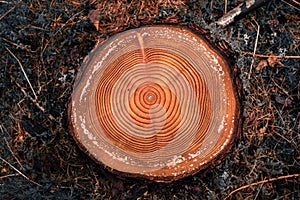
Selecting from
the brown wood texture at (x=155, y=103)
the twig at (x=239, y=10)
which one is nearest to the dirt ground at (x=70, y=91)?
the twig at (x=239, y=10)

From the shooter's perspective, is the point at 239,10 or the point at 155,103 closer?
the point at 155,103

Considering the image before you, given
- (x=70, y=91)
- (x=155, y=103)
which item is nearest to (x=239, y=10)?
(x=155, y=103)

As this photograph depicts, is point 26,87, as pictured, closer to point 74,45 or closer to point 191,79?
point 74,45

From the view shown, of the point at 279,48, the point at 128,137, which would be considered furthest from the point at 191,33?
the point at 279,48

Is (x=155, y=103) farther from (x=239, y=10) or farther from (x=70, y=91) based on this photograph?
(x=239, y=10)

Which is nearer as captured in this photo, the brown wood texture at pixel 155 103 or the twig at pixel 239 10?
the brown wood texture at pixel 155 103

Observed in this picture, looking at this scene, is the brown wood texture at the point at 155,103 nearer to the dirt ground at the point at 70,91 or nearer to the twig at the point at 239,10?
the dirt ground at the point at 70,91
